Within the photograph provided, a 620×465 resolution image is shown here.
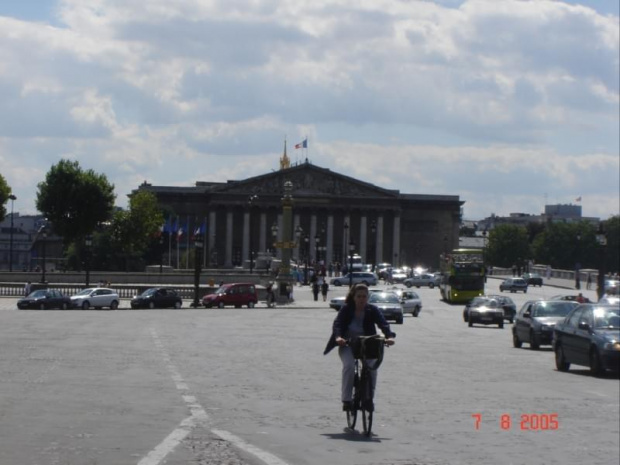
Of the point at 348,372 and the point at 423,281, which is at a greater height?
the point at 348,372

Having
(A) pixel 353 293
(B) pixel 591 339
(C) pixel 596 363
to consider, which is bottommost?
(C) pixel 596 363

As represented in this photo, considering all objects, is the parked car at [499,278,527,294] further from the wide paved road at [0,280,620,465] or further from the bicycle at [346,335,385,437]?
the bicycle at [346,335,385,437]

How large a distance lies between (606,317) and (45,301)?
46951 millimetres

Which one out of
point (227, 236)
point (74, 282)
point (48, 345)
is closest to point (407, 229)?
point (227, 236)

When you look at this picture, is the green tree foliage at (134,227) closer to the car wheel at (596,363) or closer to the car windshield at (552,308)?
the car windshield at (552,308)

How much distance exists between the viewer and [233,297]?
75188mm

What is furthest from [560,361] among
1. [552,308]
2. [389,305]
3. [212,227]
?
[212,227]

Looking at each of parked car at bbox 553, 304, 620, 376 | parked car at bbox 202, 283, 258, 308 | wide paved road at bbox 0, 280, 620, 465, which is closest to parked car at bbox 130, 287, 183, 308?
parked car at bbox 202, 283, 258, 308

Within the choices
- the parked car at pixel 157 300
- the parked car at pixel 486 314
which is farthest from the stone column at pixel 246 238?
the parked car at pixel 486 314

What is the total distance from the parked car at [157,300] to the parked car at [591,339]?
47.3 meters

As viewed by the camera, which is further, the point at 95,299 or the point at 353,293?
the point at 95,299

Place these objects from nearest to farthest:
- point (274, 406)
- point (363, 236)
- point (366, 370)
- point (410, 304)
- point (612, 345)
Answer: point (366, 370) < point (274, 406) < point (612, 345) < point (410, 304) < point (363, 236)

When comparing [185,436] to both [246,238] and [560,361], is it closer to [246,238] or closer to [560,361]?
[560,361]

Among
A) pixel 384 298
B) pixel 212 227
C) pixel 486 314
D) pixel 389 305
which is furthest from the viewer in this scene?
pixel 212 227
